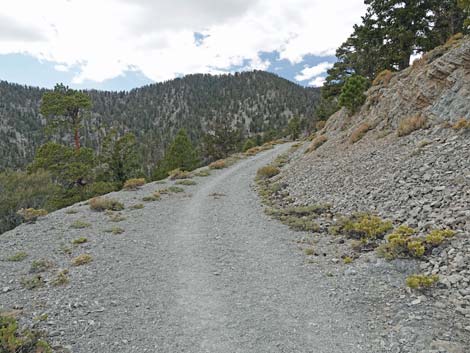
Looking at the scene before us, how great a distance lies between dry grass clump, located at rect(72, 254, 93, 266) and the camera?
9094 mm

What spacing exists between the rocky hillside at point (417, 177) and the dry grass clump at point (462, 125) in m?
0.05

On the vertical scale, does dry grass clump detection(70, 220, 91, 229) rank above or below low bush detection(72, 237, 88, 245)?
above

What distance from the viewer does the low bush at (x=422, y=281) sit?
6.46 metres

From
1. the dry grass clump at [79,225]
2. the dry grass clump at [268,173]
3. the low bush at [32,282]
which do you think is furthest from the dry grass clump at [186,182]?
the low bush at [32,282]

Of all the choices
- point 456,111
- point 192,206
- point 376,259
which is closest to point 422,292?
point 376,259

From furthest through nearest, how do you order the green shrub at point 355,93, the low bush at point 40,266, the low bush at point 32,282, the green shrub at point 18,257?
the green shrub at point 355,93 < the green shrub at point 18,257 < the low bush at point 40,266 < the low bush at point 32,282

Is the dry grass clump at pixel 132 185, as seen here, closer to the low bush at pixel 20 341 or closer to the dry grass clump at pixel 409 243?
the low bush at pixel 20 341

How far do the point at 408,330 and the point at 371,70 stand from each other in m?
30.9

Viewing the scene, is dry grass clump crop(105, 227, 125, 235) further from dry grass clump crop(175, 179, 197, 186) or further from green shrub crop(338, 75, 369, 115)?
green shrub crop(338, 75, 369, 115)

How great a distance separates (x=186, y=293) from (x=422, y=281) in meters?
5.14

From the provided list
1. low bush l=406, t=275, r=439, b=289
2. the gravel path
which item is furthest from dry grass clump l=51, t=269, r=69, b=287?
low bush l=406, t=275, r=439, b=289

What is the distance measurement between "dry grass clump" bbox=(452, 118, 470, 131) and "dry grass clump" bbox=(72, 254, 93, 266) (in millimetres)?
14490

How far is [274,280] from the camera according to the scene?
7953 mm

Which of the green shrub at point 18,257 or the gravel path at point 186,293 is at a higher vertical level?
the green shrub at point 18,257
